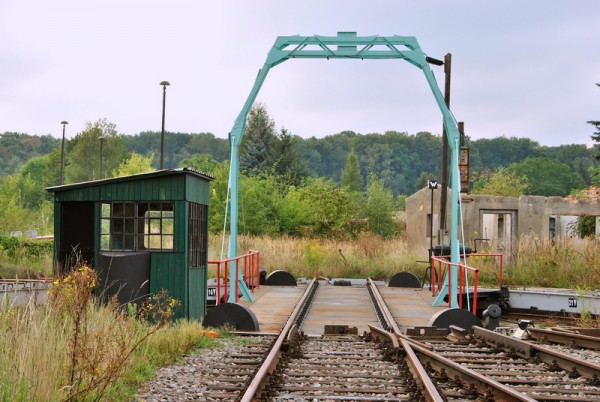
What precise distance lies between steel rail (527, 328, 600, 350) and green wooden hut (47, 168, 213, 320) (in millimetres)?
5501

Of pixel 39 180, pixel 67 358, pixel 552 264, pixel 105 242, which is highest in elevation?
pixel 39 180

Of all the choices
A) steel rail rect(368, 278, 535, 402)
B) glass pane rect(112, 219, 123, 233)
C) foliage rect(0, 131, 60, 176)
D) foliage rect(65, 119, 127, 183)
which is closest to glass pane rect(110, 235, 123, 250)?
glass pane rect(112, 219, 123, 233)

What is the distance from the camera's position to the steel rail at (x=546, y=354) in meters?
8.53

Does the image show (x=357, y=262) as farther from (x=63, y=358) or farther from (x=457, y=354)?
(x=63, y=358)

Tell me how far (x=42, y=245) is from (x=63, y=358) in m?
23.0

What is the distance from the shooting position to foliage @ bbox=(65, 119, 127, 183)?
284 feet

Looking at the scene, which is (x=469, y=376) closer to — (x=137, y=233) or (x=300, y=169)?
(x=137, y=233)

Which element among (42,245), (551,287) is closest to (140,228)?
(551,287)

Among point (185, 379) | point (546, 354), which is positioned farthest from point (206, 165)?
point (185, 379)

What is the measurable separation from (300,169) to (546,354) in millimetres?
58301

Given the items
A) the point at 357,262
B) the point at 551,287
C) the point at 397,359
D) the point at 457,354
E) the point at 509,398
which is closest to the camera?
the point at 509,398

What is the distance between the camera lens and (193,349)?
1030 cm

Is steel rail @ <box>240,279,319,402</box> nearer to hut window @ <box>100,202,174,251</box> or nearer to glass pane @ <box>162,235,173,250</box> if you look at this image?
glass pane @ <box>162,235,173,250</box>

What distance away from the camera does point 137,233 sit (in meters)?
13.6
